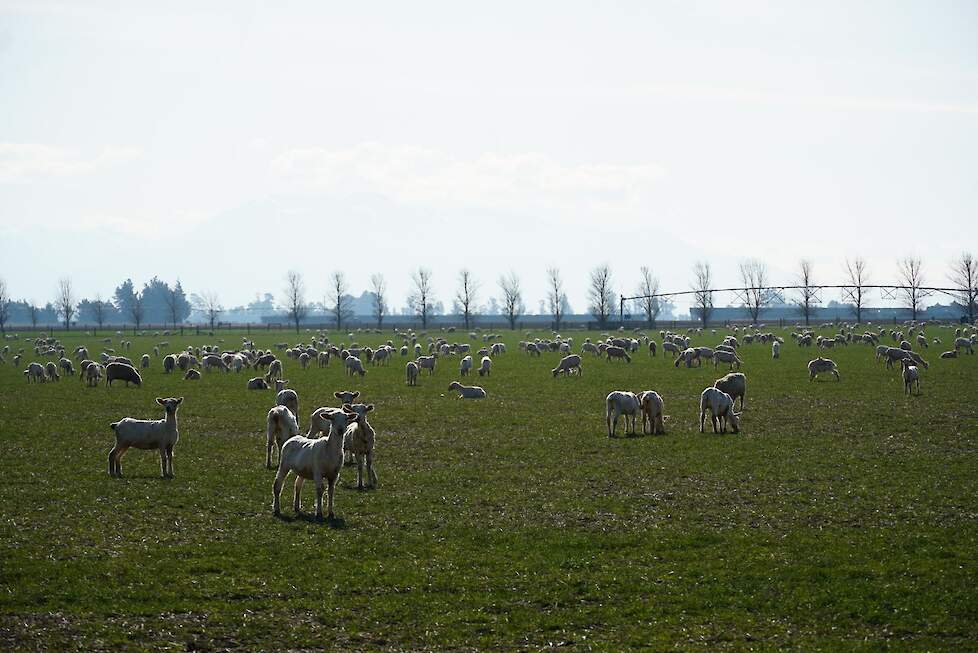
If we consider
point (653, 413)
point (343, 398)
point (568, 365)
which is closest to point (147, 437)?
point (343, 398)

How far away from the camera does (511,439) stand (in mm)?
26531

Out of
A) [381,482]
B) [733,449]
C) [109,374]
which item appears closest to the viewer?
[381,482]

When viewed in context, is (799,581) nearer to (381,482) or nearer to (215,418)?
(381,482)

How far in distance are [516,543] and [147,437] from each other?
400 inches

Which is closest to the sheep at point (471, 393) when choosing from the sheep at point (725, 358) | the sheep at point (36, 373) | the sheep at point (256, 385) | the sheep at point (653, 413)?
the sheep at point (256, 385)

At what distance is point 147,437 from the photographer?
21.0m

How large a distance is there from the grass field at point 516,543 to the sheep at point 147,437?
1.79ft

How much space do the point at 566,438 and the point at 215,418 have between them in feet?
42.1

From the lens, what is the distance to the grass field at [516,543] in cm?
1102

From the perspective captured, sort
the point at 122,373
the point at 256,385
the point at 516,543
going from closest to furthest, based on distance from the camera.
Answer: the point at 516,543 < the point at 256,385 < the point at 122,373

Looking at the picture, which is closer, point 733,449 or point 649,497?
point 649,497

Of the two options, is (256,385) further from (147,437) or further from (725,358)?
(725,358)

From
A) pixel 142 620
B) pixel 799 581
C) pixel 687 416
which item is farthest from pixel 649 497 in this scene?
pixel 687 416

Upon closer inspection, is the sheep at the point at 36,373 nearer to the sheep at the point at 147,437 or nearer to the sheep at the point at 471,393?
the sheep at the point at 471,393
